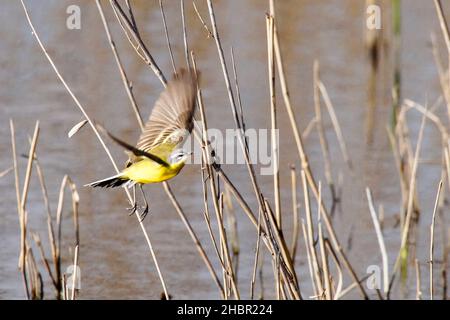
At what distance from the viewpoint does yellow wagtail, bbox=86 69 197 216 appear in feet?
9.98

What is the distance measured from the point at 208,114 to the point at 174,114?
16.8 ft

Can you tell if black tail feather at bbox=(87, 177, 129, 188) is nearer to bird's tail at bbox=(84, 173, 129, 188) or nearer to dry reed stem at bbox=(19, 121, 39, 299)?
bird's tail at bbox=(84, 173, 129, 188)

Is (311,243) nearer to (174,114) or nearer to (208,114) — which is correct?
(174,114)

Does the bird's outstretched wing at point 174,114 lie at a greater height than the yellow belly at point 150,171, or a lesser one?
greater

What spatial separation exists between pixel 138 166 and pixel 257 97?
17.7 ft

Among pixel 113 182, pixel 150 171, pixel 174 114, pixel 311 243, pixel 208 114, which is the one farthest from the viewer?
pixel 208 114

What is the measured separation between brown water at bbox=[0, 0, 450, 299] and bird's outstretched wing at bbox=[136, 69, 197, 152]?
8.30 feet

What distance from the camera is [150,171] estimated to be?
324 centimetres

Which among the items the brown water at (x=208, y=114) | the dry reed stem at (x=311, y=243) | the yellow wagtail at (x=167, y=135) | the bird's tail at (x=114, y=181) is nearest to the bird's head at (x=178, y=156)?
the yellow wagtail at (x=167, y=135)

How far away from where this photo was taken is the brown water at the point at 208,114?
6242 millimetres

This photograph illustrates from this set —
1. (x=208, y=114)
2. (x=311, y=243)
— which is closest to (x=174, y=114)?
(x=311, y=243)

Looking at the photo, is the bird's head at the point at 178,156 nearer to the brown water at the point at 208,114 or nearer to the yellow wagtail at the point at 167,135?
the yellow wagtail at the point at 167,135
